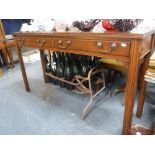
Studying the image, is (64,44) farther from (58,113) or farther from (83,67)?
(58,113)

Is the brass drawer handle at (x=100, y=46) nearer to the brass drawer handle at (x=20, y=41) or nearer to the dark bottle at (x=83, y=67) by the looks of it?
the dark bottle at (x=83, y=67)

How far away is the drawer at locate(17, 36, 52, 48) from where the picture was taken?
1.36 m

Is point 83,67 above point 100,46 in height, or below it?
below

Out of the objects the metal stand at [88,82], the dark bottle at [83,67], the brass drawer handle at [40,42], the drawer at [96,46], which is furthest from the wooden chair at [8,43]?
the drawer at [96,46]

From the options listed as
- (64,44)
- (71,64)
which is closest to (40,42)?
(64,44)

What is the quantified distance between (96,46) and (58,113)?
797mm

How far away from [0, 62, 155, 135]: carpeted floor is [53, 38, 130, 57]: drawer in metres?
0.64

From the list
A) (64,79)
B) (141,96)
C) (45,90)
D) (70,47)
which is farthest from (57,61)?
(141,96)

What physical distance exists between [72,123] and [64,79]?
0.53 m

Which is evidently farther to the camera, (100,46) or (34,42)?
(34,42)

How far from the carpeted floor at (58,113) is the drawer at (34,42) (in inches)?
24.5

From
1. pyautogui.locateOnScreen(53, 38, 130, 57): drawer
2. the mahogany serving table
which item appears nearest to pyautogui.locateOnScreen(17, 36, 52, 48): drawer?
the mahogany serving table

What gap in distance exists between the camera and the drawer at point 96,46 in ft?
2.98

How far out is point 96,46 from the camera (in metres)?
1.02
